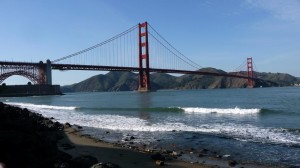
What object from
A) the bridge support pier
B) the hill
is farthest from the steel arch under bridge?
the hill

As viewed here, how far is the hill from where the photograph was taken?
122 meters

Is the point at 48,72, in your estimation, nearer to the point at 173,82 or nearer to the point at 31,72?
the point at 31,72

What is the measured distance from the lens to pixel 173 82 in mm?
139250

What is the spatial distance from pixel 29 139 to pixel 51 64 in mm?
62033

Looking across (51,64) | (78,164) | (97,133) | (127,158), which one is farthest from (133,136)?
(51,64)

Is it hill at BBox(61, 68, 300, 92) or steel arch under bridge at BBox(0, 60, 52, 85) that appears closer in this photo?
steel arch under bridge at BBox(0, 60, 52, 85)

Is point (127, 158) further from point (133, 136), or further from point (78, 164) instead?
point (133, 136)

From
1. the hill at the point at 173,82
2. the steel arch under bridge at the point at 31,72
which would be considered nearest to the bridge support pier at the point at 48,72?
the steel arch under bridge at the point at 31,72

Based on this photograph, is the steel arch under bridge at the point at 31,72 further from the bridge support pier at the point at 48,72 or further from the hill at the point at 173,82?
the hill at the point at 173,82

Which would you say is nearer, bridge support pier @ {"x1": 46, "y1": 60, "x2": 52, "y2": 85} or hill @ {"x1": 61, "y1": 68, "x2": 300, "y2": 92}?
bridge support pier @ {"x1": 46, "y1": 60, "x2": 52, "y2": 85}

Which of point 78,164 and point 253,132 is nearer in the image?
point 78,164

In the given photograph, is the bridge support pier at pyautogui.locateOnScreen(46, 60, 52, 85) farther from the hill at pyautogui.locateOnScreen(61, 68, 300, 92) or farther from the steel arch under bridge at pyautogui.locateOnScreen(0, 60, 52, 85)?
the hill at pyautogui.locateOnScreen(61, 68, 300, 92)

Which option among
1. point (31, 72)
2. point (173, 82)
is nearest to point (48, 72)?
point (31, 72)

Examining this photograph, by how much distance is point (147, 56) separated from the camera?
69812 mm
